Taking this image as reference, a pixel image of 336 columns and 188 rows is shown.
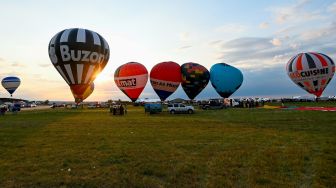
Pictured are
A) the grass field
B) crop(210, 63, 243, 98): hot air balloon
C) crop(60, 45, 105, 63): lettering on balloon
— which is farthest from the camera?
crop(210, 63, 243, 98): hot air balloon

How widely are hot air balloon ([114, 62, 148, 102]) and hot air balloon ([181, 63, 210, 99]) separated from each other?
21.6 ft

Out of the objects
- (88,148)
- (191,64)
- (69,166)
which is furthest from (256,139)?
(191,64)

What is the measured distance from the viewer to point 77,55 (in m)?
36.2

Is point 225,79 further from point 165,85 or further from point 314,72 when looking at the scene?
point 314,72

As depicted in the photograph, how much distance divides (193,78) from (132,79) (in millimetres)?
10280

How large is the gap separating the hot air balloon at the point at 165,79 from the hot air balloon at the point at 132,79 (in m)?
1.73

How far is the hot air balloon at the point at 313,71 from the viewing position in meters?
50.2

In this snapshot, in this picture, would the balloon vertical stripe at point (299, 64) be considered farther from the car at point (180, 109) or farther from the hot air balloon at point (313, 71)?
the car at point (180, 109)

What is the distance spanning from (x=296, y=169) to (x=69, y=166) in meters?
6.79

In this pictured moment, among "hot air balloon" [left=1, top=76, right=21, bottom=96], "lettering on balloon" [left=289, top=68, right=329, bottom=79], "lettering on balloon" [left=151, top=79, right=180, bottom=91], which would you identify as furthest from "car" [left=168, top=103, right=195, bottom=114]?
"hot air balloon" [left=1, top=76, right=21, bottom=96]

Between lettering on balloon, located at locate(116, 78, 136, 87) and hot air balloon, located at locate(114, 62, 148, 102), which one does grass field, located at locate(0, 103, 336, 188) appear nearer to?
lettering on balloon, located at locate(116, 78, 136, 87)

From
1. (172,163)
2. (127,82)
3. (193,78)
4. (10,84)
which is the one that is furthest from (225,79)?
(172,163)

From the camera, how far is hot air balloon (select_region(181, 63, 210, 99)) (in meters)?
58.9

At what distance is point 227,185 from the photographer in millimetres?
8430
